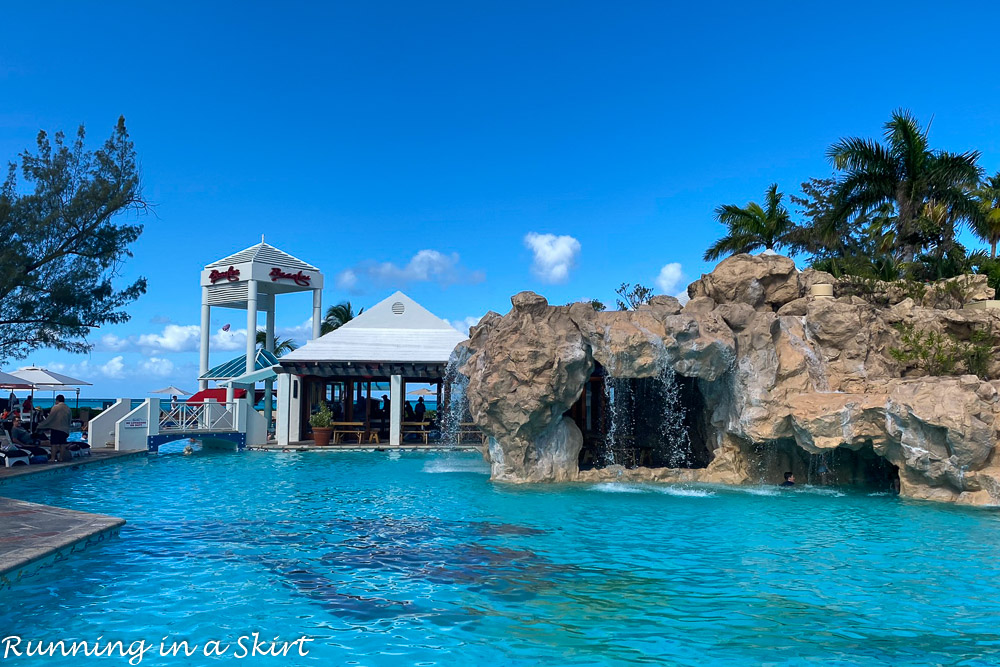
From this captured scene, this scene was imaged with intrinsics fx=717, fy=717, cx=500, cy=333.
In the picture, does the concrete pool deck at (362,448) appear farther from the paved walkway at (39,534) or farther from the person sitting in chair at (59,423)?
the paved walkway at (39,534)

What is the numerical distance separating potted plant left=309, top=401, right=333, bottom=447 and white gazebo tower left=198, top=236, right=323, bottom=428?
6753 mm

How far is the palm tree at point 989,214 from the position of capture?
918 inches

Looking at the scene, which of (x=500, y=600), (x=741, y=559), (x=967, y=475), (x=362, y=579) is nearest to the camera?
(x=500, y=600)

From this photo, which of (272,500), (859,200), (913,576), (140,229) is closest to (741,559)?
(913,576)

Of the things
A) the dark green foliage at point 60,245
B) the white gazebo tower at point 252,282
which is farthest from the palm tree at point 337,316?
the dark green foliage at point 60,245

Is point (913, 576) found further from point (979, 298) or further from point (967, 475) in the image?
point (979, 298)

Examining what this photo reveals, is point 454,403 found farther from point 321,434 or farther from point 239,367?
point 239,367

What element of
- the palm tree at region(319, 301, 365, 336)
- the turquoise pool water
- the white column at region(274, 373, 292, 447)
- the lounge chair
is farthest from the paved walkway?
the palm tree at region(319, 301, 365, 336)

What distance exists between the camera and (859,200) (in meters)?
24.9

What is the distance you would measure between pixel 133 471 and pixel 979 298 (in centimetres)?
Answer: 2194

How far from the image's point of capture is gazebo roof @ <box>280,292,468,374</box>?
82.0ft

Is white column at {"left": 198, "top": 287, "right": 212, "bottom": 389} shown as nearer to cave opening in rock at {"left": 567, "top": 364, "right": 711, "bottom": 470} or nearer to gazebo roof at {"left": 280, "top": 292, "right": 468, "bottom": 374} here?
gazebo roof at {"left": 280, "top": 292, "right": 468, "bottom": 374}

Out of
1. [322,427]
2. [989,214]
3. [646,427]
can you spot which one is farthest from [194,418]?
[989,214]

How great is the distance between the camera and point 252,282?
1287 inches
